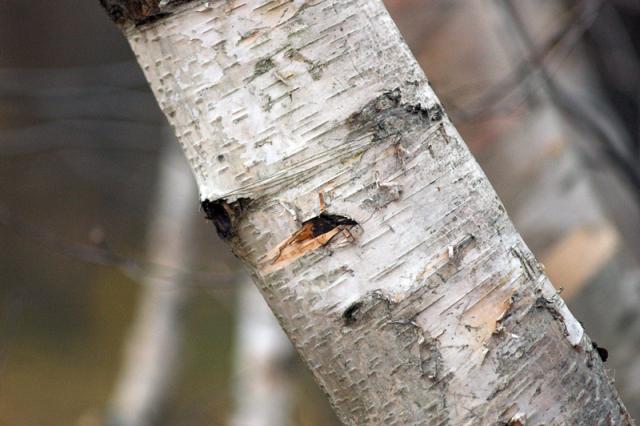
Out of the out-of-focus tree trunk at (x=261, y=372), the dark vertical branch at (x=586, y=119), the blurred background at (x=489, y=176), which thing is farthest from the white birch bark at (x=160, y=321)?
the dark vertical branch at (x=586, y=119)

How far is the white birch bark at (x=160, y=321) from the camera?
3.04 m

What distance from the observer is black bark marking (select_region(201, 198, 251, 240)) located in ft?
2.41

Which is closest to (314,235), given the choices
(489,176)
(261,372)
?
(261,372)

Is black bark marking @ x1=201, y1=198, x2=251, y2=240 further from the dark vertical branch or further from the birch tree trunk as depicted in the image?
the dark vertical branch

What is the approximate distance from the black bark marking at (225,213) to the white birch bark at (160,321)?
2.29m

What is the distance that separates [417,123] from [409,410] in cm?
32

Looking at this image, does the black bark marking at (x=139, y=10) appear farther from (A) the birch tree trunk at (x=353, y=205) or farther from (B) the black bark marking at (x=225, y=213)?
(B) the black bark marking at (x=225, y=213)

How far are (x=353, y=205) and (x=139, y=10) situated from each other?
308 millimetres

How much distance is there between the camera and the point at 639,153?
2652mm

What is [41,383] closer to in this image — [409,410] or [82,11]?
[82,11]

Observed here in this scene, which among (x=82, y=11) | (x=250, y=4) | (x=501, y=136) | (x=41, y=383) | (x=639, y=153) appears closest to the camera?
(x=250, y=4)

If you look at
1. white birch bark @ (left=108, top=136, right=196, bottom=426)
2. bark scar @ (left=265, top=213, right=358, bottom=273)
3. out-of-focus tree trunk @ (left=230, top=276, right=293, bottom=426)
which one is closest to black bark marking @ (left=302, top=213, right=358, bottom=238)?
bark scar @ (left=265, top=213, right=358, bottom=273)

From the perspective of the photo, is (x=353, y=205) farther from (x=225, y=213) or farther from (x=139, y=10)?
(x=139, y=10)

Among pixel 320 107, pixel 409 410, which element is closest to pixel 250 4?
pixel 320 107
